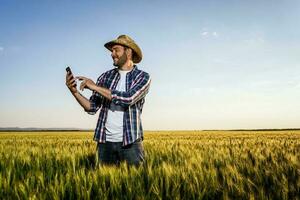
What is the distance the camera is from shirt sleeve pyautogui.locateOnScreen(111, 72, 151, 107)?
376 cm

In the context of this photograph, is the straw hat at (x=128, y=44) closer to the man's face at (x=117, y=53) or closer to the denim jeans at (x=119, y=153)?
the man's face at (x=117, y=53)

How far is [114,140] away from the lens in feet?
13.1

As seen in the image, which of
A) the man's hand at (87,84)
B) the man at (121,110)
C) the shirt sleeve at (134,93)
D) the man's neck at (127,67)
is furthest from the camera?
the man's neck at (127,67)

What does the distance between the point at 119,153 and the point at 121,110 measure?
1.56 feet

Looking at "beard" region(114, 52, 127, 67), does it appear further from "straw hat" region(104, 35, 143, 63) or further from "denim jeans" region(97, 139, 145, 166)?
"denim jeans" region(97, 139, 145, 166)

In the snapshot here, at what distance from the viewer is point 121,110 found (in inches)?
159

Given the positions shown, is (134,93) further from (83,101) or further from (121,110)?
(83,101)

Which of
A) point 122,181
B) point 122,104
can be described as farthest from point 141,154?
point 122,181

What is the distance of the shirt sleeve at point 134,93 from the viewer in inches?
148

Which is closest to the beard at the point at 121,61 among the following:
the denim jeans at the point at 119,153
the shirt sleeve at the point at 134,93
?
the shirt sleeve at the point at 134,93

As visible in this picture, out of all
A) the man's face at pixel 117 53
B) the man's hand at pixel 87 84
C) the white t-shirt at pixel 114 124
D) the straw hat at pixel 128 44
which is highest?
the straw hat at pixel 128 44

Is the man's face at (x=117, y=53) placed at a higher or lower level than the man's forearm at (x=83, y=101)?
higher

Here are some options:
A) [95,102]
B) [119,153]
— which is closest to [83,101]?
[95,102]

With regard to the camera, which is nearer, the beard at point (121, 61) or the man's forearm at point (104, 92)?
the man's forearm at point (104, 92)
